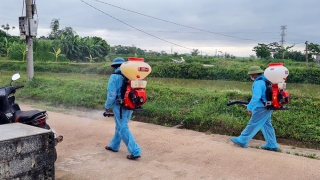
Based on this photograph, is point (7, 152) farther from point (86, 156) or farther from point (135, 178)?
point (86, 156)

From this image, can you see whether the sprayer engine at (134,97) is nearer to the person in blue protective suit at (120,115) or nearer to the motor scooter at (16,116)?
the person in blue protective suit at (120,115)

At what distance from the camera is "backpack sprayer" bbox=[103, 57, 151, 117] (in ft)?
16.1

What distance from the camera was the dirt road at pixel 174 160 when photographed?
15.1 feet

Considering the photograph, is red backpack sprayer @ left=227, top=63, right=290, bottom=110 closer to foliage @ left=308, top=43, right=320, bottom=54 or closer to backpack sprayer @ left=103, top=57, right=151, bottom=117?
backpack sprayer @ left=103, top=57, right=151, bottom=117

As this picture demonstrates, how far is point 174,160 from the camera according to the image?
5199mm

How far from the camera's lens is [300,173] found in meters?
4.70

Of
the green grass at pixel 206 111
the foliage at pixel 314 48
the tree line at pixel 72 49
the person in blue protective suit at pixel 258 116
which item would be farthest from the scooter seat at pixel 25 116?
the foliage at pixel 314 48

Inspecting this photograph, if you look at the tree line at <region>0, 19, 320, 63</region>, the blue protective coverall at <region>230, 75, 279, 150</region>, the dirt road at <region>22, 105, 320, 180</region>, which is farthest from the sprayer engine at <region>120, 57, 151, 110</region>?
the tree line at <region>0, 19, 320, 63</region>

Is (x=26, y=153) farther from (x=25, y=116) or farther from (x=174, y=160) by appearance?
(x=174, y=160)

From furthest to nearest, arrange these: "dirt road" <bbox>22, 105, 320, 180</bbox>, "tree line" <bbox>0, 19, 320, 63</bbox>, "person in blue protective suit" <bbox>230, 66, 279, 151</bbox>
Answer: "tree line" <bbox>0, 19, 320, 63</bbox>, "person in blue protective suit" <bbox>230, 66, 279, 151</bbox>, "dirt road" <bbox>22, 105, 320, 180</bbox>

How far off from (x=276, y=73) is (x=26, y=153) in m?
4.15

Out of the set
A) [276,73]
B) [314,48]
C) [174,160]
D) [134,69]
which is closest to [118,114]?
[134,69]

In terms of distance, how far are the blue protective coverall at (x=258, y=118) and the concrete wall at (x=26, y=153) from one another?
12.0 feet

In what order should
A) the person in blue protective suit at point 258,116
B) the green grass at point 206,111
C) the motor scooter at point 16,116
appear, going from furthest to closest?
the green grass at point 206,111 → the person in blue protective suit at point 258,116 → the motor scooter at point 16,116
